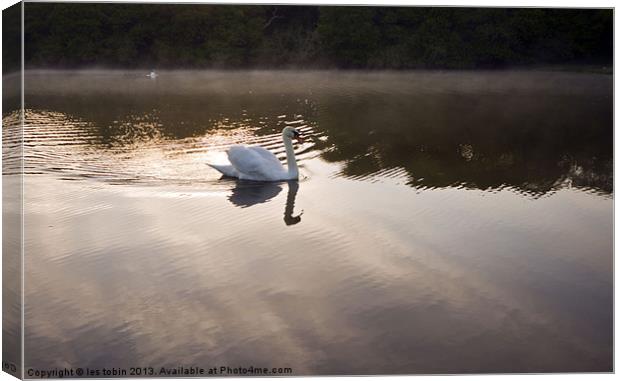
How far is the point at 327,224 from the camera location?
538 cm

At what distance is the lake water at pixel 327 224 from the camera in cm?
373

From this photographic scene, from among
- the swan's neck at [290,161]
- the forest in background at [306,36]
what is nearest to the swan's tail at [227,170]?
the swan's neck at [290,161]

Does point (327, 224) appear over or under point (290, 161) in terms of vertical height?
under

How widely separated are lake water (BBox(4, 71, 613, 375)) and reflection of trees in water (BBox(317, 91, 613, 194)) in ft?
0.07

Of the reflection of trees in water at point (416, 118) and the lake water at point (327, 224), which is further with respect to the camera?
the reflection of trees in water at point (416, 118)

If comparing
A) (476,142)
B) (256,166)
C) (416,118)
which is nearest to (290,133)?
(256,166)

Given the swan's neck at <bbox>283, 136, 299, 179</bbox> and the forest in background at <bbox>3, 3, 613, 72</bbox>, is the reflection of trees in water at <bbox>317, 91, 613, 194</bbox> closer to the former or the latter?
the swan's neck at <bbox>283, 136, 299, 179</bbox>

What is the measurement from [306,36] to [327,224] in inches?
48.2

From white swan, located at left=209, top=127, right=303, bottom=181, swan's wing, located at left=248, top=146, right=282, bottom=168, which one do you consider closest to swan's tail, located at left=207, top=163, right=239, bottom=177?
white swan, located at left=209, top=127, right=303, bottom=181

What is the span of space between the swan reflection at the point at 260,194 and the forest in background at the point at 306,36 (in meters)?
1.19

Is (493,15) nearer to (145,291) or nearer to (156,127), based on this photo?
(145,291)

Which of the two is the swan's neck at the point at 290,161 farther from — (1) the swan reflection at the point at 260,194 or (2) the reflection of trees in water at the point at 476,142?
(2) the reflection of trees in water at the point at 476,142

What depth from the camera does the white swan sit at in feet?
22.1

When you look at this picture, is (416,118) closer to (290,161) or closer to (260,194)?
(290,161)
